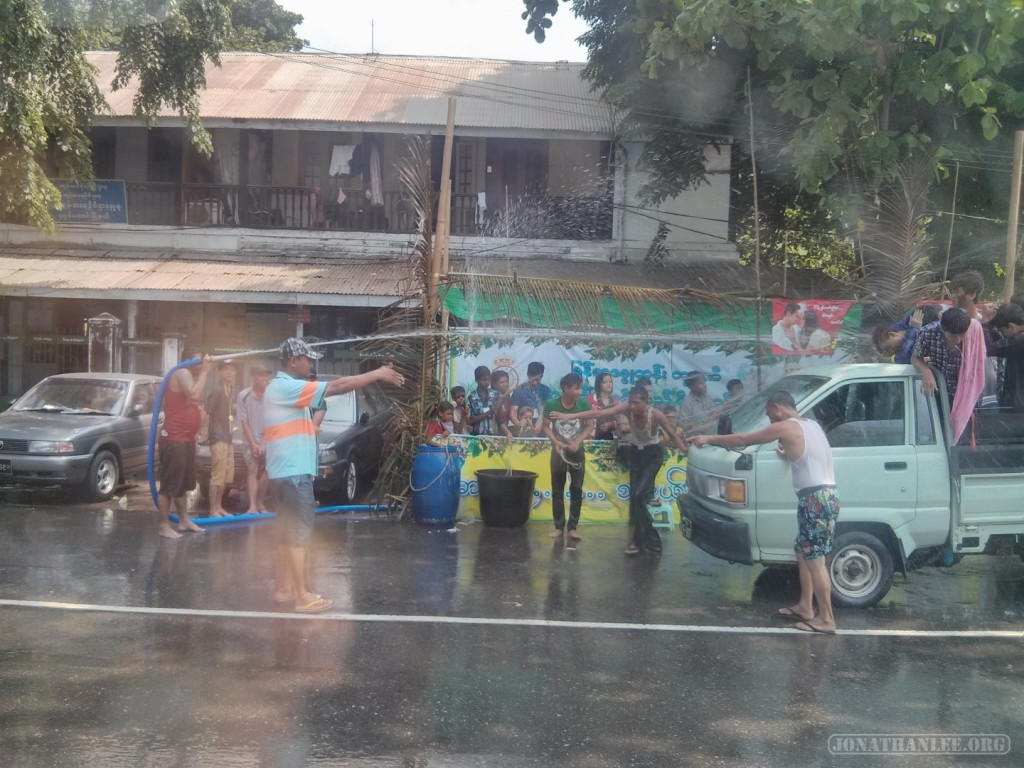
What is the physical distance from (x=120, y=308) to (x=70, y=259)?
1.91m

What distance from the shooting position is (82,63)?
1562 centimetres

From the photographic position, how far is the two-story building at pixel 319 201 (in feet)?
57.9

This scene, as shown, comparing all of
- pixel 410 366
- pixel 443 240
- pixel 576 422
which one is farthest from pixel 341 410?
pixel 576 422

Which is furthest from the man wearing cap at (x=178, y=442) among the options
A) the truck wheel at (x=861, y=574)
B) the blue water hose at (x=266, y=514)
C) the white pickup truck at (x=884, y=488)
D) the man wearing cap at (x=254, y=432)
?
the truck wheel at (x=861, y=574)

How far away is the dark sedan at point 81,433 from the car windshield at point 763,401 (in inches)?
272

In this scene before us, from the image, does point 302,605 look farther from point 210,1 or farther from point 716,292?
point 210,1

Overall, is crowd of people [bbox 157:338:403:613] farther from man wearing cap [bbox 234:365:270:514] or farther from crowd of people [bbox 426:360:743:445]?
crowd of people [bbox 426:360:743:445]

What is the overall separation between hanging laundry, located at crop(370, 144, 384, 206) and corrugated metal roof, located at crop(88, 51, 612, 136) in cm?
92

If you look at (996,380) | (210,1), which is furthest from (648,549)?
(210,1)

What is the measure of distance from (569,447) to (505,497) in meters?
1.13

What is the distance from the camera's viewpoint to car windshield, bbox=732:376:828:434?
25.7 ft

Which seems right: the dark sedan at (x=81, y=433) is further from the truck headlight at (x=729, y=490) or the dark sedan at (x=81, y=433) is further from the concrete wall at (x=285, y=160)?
the concrete wall at (x=285, y=160)

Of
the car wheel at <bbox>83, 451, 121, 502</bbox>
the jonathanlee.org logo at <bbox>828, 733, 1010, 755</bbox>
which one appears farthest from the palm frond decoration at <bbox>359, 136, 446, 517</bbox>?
the jonathanlee.org logo at <bbox>828, 733, 1010, 755</bbox>

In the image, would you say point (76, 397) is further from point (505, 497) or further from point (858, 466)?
point (858, 466)
